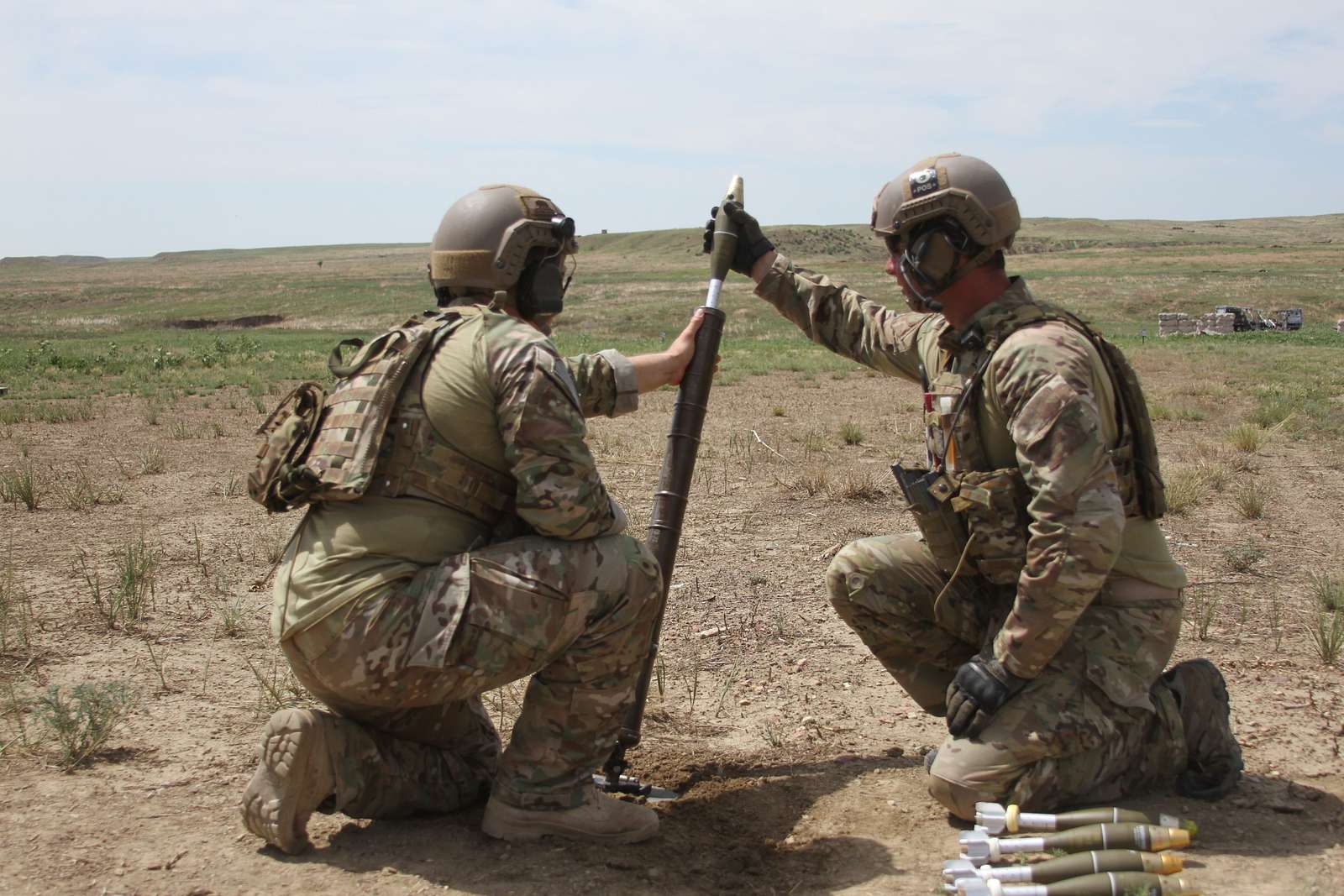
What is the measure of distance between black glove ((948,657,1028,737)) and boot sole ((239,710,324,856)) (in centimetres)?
215

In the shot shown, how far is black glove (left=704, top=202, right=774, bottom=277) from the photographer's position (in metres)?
4.89

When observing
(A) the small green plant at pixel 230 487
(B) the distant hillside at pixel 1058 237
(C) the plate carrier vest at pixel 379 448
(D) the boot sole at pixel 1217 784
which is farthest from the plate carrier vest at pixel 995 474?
(B) the distant hillside at pixel 1058 237

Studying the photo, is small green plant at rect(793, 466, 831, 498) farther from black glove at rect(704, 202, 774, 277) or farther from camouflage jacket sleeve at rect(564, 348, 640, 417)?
camouflage jacket sleeve at rect(564, 348, 640, 417)

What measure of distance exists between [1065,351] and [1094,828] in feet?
5.07

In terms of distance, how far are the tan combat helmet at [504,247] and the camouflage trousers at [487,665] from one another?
3.08 feet

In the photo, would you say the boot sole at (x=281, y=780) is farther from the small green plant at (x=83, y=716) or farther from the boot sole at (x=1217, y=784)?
the boot sole at (x=1217, y=784)

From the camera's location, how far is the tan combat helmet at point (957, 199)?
13.9 feet

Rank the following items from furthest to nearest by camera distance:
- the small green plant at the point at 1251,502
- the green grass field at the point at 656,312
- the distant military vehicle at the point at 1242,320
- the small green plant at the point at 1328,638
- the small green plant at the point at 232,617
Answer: the distant military vehicle at the point at 1242,320
the green grass field at the point at 656,312
the small green plant at the point at 1251,502
the small green plant at the point at 232,617
the small green plant at the point at 1328,638

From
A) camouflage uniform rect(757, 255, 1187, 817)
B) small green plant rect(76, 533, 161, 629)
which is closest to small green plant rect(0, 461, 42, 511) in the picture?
small green plant rect(76, 533, 161, 629)

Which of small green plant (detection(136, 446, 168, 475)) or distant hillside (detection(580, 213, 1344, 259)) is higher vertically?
distant hillside (detection(580, 213, 1344, 259))

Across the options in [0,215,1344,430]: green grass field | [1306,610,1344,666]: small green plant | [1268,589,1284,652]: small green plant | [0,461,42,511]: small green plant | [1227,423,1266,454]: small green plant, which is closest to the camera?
[1306,610,1344,666]: small green plant

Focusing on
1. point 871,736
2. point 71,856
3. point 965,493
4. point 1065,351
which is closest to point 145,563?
point 71,856

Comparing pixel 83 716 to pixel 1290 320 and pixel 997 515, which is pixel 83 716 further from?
pixel 1290 320

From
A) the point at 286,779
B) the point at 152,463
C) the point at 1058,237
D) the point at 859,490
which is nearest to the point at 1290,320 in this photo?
the point at 859,490
